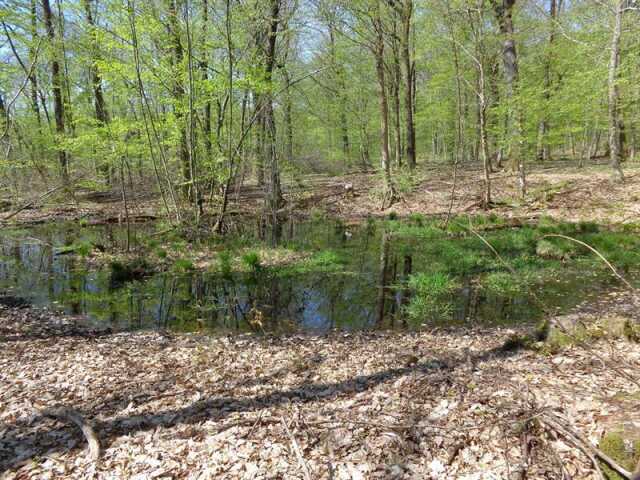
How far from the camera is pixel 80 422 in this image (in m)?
3.61

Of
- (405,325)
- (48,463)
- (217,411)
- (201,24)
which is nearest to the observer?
(48,463)

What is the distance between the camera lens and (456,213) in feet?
50.0

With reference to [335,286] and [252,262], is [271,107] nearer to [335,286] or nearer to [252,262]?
[252,262]

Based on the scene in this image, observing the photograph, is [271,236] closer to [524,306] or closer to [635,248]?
[524,306]

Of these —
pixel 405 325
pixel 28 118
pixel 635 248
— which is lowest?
pixel 405 325

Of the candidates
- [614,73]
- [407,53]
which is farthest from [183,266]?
[614,73]

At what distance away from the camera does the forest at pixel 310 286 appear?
10.5ft

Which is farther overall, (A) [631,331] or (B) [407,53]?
(B) [407,53]

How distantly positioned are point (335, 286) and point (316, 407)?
16.2 feet

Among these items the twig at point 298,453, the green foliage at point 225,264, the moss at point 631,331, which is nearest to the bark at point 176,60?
the green foliage at point 225,264

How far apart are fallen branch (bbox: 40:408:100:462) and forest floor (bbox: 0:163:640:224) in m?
10.6

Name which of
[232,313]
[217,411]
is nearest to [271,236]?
[232,313]

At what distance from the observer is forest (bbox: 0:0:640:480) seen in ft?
10.5

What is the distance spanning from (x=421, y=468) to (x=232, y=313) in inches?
204
